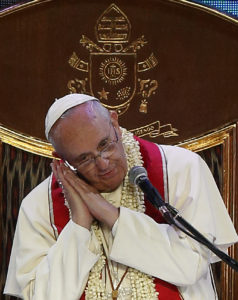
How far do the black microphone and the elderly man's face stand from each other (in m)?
0.23

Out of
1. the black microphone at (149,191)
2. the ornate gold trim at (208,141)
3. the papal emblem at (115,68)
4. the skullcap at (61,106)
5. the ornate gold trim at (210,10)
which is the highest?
the ornate gold trim at (210,10)

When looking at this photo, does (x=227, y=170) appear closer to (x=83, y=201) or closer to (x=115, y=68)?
(x=115, y=68)

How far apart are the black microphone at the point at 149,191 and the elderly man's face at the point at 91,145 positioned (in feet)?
0.75

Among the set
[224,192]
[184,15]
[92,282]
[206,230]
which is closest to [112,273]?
[92,282]

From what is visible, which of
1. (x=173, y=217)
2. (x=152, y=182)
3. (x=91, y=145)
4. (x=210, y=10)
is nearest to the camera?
(x=173, y=217)

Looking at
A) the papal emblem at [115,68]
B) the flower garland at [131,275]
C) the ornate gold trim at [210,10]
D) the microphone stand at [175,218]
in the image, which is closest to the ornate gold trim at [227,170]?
the papal emblem at [115,68]

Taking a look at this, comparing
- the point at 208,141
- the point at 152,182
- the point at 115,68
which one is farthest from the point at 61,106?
the point at 208,141

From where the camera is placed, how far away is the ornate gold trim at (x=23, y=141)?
4.32m

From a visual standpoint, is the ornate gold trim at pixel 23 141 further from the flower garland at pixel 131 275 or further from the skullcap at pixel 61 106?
the skullcap at pixel 61 106

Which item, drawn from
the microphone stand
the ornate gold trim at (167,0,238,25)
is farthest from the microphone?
the ornate gold trim at (167,0,238,25)

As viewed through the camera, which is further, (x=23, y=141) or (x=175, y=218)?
(x=23, y=141)

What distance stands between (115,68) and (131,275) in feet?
4.66

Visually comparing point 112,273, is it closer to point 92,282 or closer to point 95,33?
point 92,282

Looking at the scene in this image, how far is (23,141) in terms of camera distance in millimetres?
Answer: 4348
